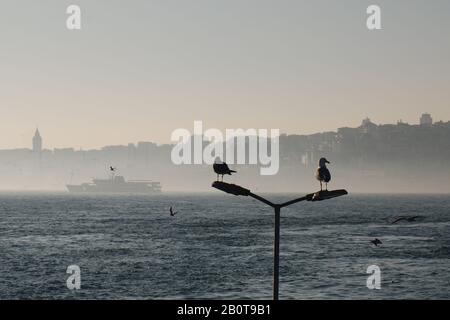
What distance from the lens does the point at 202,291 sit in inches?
2003

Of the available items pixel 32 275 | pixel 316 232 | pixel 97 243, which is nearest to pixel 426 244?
pixel 316 232

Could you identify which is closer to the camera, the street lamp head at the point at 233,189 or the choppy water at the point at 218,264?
the street lamp head at the point at 233,189

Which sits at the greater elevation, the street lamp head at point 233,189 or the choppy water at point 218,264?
the street lamp head at point 233,189

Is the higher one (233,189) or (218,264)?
(233,189)

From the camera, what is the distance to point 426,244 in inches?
3684

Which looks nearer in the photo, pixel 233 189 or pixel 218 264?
pixel 233 189

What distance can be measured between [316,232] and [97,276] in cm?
6443

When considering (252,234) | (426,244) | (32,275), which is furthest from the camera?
(252,234)

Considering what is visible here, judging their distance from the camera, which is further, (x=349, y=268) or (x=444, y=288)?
(x=349, y=268)

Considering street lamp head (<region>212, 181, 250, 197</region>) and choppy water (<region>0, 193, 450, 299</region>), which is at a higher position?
street lamp head (<region>212, 181, 250, 197</region>)

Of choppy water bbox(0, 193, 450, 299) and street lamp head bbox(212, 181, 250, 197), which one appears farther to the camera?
choppy water bbox(0, 193, 450, 299)
